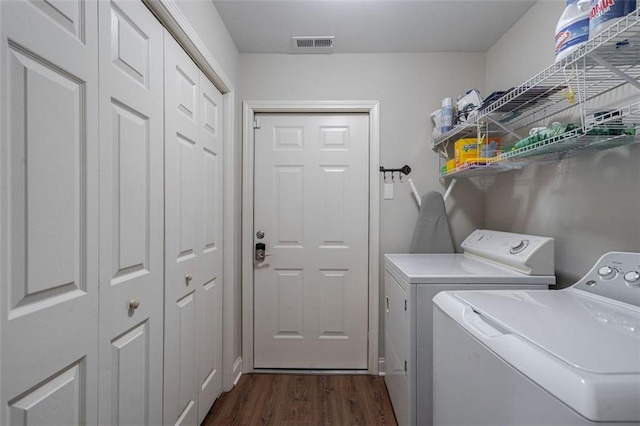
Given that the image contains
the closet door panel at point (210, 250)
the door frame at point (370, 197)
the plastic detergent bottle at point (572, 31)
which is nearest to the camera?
the plastic detergent bottle at point (572, 31)

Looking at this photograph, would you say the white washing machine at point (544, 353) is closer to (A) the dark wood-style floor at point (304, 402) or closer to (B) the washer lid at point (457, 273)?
(B) the washer lid at point (457, 273)

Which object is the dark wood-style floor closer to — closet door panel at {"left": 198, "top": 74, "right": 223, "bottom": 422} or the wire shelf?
closet door panel at {"left": 198, "top": 74, "right": 223, "bottom": 422}

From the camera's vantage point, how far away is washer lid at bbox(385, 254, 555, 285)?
1.28 meters

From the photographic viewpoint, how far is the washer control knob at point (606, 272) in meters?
0.98

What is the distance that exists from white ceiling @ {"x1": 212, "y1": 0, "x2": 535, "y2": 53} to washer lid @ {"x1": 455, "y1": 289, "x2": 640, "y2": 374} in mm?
1618

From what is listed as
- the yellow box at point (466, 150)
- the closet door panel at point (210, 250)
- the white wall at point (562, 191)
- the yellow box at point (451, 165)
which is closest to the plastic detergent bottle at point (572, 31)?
the white wall at point (562, 191)

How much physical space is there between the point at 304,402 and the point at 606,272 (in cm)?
169

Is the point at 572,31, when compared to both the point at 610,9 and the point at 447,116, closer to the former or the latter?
the point at 610,9

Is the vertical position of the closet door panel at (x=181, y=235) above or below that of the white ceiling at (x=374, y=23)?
below

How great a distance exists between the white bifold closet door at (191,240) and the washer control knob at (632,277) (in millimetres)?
1686

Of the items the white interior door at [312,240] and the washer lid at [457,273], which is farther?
the white interior door at [312,240]

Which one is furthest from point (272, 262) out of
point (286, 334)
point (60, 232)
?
point (60, 232)

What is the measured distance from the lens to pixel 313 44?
6.49 ft

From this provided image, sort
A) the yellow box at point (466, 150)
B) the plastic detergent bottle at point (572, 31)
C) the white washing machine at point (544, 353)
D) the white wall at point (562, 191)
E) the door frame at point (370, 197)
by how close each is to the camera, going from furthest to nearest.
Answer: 1. the door frame at point (370, 197)
2. the yellow box at point (466, 150)
3. the white wall at point (562, 191)
4. the plastic detergent bottle at point (572, 31)
5. the white washing machine at point (544, 353)
